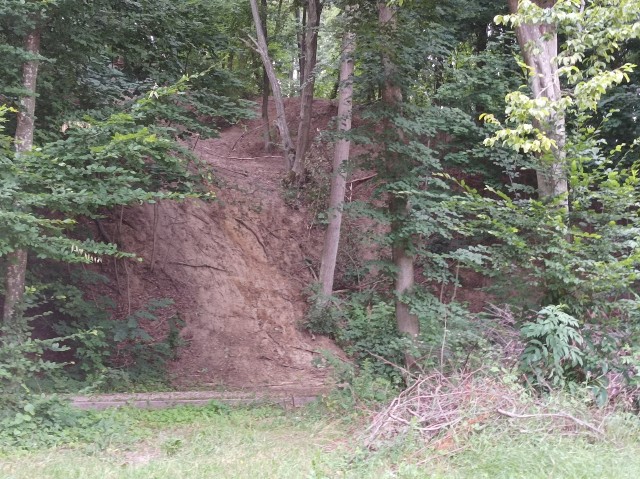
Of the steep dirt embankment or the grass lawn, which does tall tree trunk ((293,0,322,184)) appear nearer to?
the steep dirt embankment

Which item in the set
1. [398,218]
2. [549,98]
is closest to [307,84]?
[398,218]

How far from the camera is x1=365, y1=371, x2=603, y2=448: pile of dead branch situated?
5.89 m

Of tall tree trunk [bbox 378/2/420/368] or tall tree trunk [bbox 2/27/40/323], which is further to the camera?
tall tree trunk [bbox 378/2/420/368]

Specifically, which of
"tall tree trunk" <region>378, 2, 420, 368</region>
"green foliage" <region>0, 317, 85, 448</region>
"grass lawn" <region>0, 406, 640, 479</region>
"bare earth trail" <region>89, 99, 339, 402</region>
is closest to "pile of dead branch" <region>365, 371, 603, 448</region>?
"grass lawn" <region>0, 406, 640, 479</region>

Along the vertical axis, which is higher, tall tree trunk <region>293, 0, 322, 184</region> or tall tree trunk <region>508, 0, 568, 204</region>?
tall tree trunk <region>293, 0, 322, 184</region>

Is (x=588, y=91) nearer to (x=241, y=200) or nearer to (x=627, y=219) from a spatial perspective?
(x=627, y=219)

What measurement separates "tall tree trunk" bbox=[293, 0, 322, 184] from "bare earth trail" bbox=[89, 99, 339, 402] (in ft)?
3.55

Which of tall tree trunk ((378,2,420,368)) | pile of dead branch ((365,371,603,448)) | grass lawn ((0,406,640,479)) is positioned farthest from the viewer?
tall tree trunk ((378,2,420,368))

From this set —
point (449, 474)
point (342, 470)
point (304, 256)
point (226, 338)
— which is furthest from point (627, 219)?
point (304, 256)

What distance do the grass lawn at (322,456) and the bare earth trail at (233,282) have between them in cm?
343

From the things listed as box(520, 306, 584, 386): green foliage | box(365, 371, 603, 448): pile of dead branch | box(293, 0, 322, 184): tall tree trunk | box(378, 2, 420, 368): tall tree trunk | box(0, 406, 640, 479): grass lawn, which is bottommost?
box(0, 406, 640, 479): grass lawn

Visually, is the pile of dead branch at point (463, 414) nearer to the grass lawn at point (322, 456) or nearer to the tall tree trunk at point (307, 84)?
the grass lawn at point (322, 456)

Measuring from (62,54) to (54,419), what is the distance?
5217 millimetres

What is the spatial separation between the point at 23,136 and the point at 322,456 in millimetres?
5501
